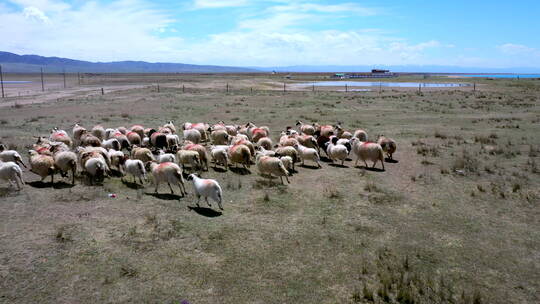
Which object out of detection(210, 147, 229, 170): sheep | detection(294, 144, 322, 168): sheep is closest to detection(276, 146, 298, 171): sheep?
detection(294, 144, 322, 168): sheep

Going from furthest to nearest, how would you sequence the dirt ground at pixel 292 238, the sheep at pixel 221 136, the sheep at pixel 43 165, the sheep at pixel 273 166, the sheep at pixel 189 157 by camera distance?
the sheep at pixel 221 136
the sheep at pixel 189 157
the sheep at pixel 273 166
the sheep at pixel 43 165
the dirt ground at pixel 292 238

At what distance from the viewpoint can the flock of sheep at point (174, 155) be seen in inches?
426

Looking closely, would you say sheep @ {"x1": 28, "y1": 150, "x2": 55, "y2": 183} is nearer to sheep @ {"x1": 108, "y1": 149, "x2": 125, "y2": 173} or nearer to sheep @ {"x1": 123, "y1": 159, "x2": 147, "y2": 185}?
sheep @ {"x1": 108, "y1": 149, "x2": 125, "y2": 173}

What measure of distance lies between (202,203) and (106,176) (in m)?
4.02

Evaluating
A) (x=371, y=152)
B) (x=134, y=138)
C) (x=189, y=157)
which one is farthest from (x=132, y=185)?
(x=371, y=152)

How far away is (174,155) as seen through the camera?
13383 millimetres

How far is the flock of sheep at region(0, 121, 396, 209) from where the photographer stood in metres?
10.8

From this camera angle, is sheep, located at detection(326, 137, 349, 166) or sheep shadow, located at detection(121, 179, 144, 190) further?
sheep, located at detection(326, 137, 349, 166)

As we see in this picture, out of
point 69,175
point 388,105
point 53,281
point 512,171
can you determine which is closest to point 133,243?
point 53,281

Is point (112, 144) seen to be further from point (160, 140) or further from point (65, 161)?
point (65, 161)

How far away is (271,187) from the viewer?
11.8m

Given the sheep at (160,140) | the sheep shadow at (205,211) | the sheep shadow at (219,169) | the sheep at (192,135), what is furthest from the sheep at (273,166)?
the sheep at (192,135)

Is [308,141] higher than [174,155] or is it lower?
higher

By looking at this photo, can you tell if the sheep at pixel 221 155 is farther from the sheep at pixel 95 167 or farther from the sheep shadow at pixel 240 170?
the sheep at pixel 95 167
